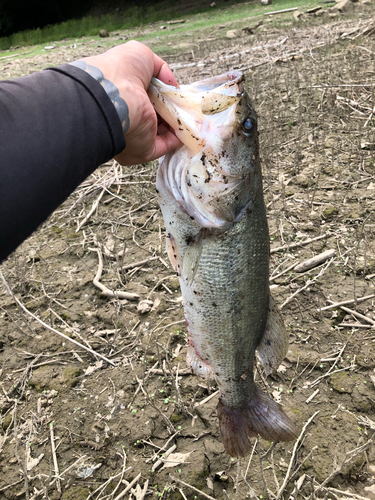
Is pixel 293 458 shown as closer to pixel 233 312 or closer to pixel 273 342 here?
pixel 273 342

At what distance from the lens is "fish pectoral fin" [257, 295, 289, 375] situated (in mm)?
2189

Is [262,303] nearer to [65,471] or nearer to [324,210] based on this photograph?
[65,471]

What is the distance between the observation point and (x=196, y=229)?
6.39ft

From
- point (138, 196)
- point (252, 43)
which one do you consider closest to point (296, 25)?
point (252, 43)

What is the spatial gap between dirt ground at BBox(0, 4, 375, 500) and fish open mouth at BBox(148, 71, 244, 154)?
157cm

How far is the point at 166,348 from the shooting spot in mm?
3148

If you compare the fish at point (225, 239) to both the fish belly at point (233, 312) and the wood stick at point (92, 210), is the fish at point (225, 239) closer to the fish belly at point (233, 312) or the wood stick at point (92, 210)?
the fish belly at point (233, 312)

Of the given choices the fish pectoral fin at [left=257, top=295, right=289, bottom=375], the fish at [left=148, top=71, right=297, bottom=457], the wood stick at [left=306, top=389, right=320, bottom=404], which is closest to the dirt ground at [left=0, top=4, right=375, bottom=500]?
the wood stick at [left=306, top=389, right=320, bottom=404]

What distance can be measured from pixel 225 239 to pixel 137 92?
777 mm

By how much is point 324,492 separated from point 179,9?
1147 inches

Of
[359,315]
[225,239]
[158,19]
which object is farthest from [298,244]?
[158,19]

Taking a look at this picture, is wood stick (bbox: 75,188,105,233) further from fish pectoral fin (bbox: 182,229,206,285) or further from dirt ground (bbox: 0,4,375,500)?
fish pectoral fin (bbox: 182,229,206,285)

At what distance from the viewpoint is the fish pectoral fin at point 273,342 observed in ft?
7.18

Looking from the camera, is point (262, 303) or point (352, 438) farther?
point (352, 438)
